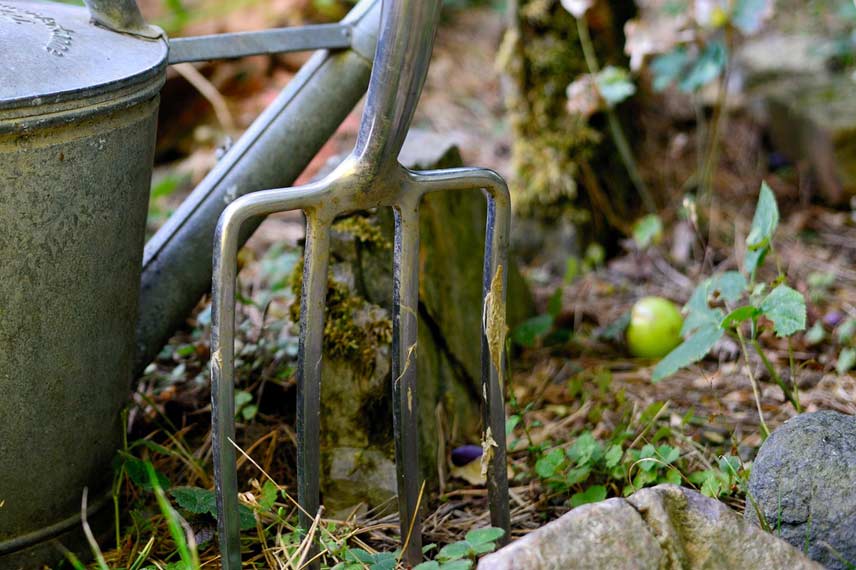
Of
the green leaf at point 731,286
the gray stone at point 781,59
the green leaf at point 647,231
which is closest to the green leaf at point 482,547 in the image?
the green leaf at point 731,286

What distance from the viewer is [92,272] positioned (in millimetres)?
1175


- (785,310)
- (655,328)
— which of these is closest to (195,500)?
(785,310)

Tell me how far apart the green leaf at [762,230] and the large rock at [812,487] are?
1.19 feet

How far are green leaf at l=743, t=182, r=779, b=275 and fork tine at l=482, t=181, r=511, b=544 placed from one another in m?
0.48

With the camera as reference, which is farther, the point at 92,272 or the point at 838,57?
the point at 838,57

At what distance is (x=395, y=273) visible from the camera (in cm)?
120

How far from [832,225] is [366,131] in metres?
1.84

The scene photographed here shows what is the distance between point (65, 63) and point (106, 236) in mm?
219

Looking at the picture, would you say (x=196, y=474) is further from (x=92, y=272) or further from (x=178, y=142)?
(x=178, y=142)

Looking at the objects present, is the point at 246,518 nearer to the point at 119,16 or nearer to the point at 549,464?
the point at 549,464

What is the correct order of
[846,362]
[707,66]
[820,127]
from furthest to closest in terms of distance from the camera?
[820,127], [707,66], [846,362]

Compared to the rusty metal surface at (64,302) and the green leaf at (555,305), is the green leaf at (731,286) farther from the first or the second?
the rusty metal surface at (64,302)

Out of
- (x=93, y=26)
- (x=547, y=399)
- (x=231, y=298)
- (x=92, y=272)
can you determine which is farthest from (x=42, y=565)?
(x=547, y=399)

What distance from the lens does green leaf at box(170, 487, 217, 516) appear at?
4.26 ft
